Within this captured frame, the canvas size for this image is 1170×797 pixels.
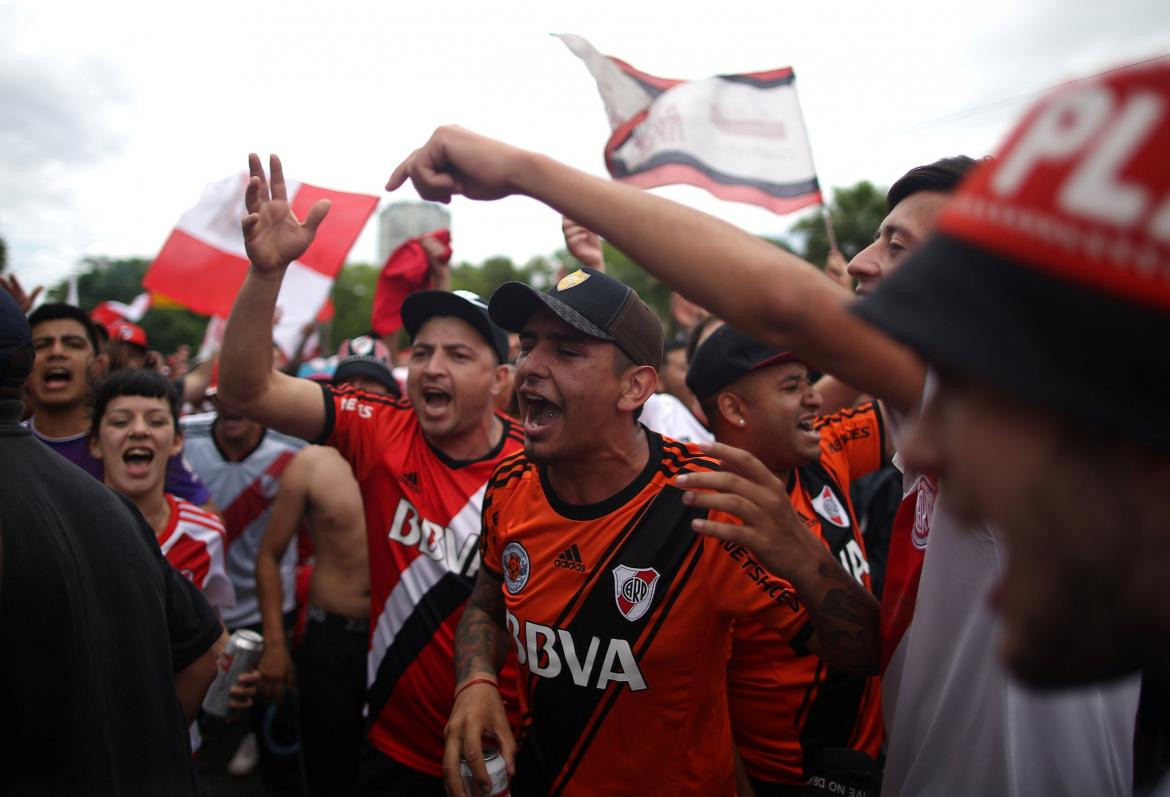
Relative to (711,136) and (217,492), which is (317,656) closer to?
(217,492)

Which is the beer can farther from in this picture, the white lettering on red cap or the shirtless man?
the shirtless man

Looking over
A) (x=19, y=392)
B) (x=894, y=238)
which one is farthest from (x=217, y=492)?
(x=894, y=238)

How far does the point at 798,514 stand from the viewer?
7.48 ft

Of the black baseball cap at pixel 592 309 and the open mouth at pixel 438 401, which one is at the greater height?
the black baseball cap at pixel 592 309

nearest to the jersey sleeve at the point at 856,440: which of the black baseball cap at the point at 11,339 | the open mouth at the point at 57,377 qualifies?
the black baseball cap at the point at 11,339

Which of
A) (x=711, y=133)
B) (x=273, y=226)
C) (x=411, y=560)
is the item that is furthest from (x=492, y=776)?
(x=711, y=133)

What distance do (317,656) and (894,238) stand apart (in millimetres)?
3863

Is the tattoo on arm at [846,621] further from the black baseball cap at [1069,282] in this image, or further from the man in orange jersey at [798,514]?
the black baseball cap at [1069,282]

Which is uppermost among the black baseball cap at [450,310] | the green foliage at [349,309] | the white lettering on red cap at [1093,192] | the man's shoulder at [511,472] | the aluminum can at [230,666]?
the white lettering on red cap at [1093,192]

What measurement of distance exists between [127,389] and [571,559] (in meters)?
2.98

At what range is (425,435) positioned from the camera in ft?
11.9

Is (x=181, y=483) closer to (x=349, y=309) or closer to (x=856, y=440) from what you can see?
(x=856, y=440)

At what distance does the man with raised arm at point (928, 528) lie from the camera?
126 centimetres

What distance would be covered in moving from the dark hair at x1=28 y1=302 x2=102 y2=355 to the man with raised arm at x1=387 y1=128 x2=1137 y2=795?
172 inches
